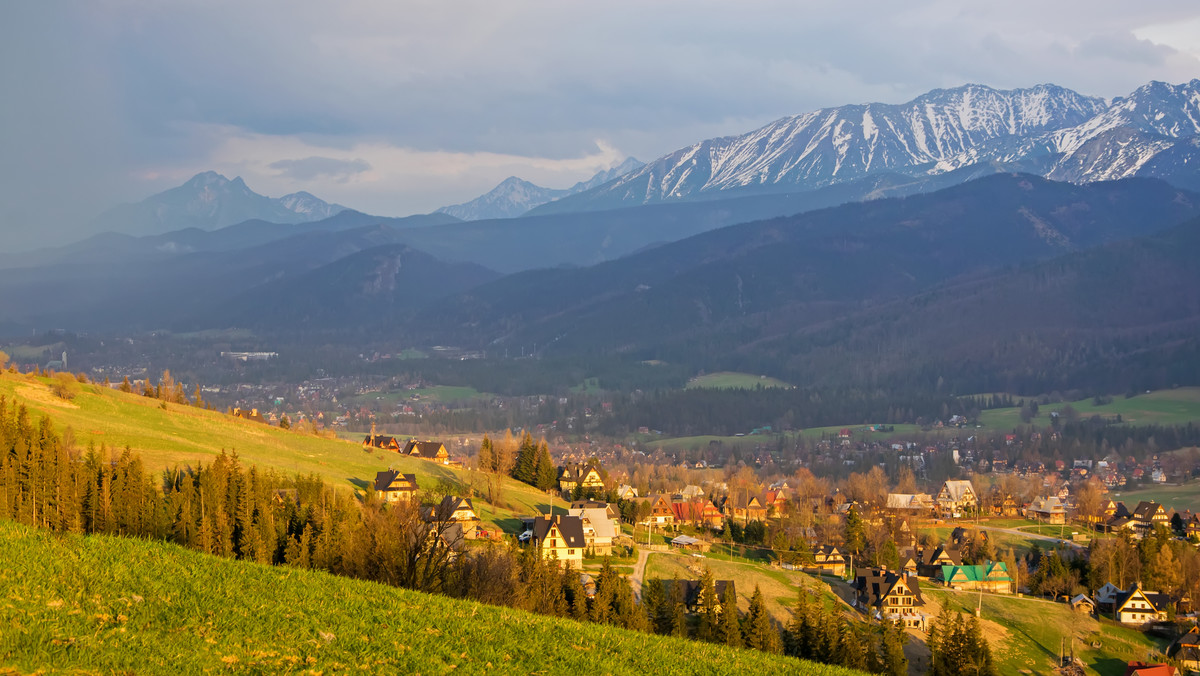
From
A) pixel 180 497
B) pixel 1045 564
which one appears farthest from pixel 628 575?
pixel 1045 564

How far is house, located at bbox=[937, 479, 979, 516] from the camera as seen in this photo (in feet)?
363

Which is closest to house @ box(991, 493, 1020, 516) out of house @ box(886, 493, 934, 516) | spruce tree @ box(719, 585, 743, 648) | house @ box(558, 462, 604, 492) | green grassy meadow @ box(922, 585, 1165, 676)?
house @ box(886, 493, 934, 516)

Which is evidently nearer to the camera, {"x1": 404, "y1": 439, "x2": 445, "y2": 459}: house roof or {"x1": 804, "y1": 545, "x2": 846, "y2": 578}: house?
{"x1": 804, "y1": 545, "x2": 846, "y2": 578}: house

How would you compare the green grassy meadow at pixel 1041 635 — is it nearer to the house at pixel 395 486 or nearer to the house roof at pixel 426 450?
the house at pixel 395 486

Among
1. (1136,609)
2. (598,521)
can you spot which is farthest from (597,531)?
(1136,609)

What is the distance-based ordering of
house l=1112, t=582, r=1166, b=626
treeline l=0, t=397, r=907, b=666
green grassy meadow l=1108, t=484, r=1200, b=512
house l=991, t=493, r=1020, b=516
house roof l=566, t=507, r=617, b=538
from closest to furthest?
treeline l=0, t=397, r=907, b=666 < house l=1112, t=582, r=1166, b=626 < house roof l=566, t=507, r=617, b=538 < house l=991, t=493, r=1020, b=516 < green grassy meadow l=1108, t=484, r=1200, b=512

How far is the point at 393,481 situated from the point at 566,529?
52.1 ft

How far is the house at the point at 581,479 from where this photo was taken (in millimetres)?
93125

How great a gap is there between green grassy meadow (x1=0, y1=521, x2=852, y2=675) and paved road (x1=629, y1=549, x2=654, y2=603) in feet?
97.5

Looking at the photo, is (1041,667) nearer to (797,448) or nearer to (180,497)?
(180,497)

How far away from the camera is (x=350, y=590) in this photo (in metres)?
23.6

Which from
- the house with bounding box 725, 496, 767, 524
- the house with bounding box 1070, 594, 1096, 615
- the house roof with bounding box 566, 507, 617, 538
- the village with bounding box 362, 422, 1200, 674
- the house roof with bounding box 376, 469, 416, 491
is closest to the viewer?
the village with bounding box 362, 422, 1200, 674

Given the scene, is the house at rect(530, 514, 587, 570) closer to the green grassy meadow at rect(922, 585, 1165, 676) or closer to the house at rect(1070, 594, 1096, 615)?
the green grassy meadow at rect(922, 585, 1165, 676)

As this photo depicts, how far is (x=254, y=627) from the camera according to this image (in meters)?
19.1
